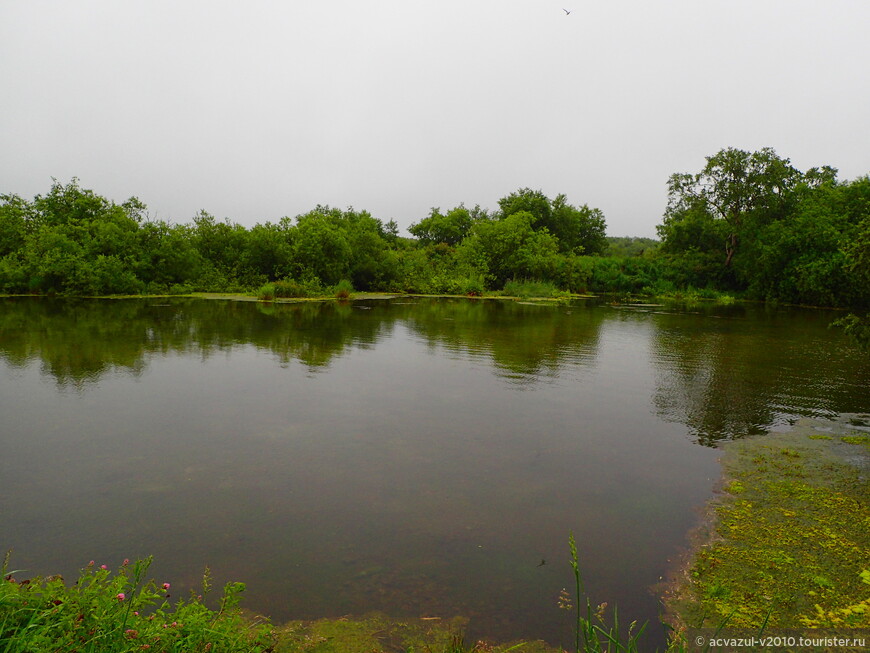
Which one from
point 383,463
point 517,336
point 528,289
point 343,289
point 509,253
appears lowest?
point 383,463

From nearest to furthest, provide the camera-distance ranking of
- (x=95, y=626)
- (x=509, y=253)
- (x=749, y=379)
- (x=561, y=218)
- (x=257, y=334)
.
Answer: (x=95, y=626) < (x=749, y=379) < (x=257, y=334) < (x=509, y=253) < (x=561, y=218)

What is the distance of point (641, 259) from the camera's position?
5722 centimetres

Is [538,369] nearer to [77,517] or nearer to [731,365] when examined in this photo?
[731,365]

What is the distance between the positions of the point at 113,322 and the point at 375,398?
14592 mm

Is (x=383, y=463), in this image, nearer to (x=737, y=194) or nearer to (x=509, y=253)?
(x=509, y=253)

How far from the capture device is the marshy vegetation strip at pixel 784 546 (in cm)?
379

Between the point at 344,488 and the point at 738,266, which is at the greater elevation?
the point at 738,266

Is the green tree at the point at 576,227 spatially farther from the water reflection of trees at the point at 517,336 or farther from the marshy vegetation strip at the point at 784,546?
the marshy vegetation strip at the point at 784,546

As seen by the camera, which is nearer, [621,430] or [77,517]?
[77,517]

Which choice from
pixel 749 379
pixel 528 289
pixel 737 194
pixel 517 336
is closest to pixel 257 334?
pixel 517 336

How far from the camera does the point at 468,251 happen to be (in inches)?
1873

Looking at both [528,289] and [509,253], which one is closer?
[528,289]

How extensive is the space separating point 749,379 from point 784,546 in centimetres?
838

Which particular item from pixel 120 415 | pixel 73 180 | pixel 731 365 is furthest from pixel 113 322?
pixel 73 180
